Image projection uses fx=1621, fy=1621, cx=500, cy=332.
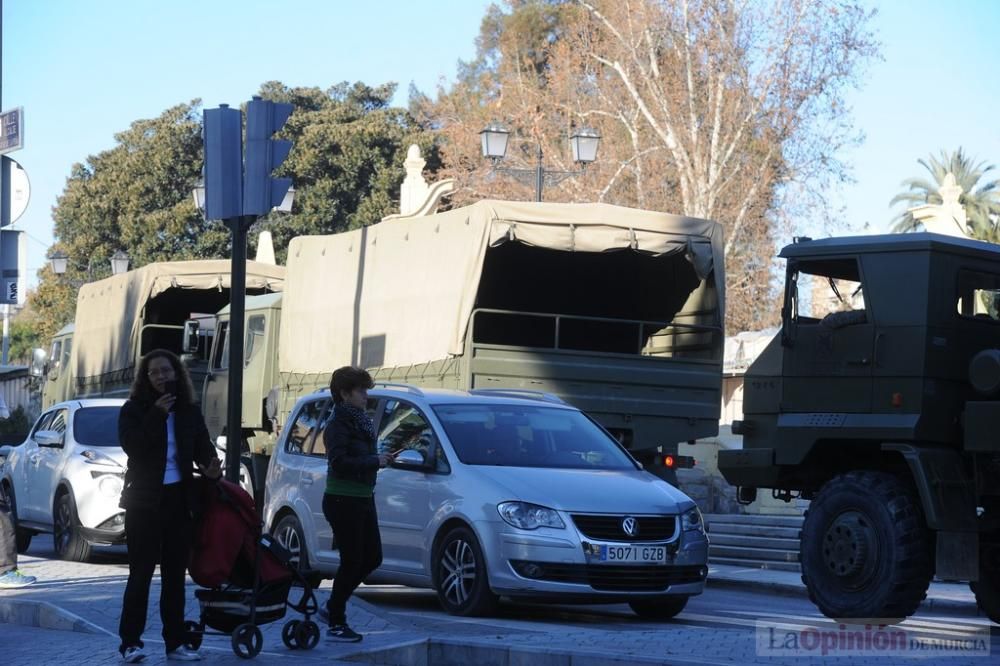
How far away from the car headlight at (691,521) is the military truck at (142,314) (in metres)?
12.7

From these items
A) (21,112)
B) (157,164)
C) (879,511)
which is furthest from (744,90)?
(157,164)

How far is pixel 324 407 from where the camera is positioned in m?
13.2

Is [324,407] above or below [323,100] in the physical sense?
below

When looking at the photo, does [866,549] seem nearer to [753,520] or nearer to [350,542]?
[350,542]

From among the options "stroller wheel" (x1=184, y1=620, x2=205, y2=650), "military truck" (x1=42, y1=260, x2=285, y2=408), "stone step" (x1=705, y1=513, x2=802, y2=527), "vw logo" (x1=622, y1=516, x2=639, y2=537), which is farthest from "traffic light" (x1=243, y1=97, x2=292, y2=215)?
"military truck" (x1=42, y1=260, x2=285, y2=408)

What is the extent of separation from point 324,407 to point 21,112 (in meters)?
3.67

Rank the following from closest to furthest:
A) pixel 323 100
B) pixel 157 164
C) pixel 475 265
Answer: pixel 475 265 → pixel 157 164 → pixel 323 100

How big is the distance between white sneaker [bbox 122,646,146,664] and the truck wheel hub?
4.62m

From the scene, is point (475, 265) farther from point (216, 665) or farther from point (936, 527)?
point (216, 665)

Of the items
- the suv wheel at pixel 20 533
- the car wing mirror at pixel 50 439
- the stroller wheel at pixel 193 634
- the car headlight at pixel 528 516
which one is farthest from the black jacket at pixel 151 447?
the suv wheel at pixel 20 533

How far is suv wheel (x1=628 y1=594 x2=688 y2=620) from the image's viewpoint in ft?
36.8

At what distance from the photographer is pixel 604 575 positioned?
10711mm

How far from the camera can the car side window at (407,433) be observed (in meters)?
11.7

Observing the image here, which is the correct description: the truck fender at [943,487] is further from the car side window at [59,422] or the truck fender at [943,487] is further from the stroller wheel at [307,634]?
the car side window at [59,422]
